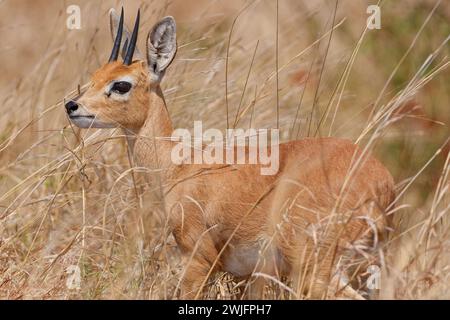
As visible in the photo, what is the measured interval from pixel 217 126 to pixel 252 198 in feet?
7.08

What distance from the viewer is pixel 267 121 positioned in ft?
27.3

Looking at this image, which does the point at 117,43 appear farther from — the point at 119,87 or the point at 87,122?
the point at 87,122

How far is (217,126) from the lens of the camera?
8.06 metres

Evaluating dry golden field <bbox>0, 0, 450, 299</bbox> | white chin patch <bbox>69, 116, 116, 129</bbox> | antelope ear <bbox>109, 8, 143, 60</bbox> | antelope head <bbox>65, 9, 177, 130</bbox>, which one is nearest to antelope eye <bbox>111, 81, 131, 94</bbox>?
antelope head <bbox>65, 9, 177, 130</bbox>

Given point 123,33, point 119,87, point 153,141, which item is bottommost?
point 153,141

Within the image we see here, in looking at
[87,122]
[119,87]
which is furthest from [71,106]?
[119,87]

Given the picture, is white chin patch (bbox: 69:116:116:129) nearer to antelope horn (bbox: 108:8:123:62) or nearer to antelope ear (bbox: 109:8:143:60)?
antelope horn (bbox: 108:8:123:62)

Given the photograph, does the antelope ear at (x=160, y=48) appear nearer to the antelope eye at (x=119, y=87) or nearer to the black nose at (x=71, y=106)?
the antelope eye at (x=119, y=87)

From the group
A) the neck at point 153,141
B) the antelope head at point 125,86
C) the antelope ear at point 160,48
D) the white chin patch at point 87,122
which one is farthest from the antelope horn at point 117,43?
the white chin patch at point 87,122

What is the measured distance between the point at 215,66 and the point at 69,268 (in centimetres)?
238

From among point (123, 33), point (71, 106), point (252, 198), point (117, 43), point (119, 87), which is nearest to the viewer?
point (252, 198)

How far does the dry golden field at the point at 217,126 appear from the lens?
5734 mm

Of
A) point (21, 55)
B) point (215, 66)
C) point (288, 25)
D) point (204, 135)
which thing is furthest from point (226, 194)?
point (21, 55)

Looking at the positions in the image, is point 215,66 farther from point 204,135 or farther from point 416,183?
point 416,183
